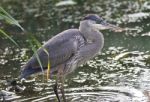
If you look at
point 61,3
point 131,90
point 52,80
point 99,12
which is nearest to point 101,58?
point 52,80

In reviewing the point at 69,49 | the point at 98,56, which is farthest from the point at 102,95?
the point at 98,56

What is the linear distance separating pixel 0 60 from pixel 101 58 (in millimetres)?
1766

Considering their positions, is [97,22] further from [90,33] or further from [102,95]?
[102,95]

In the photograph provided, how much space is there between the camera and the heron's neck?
252 inches

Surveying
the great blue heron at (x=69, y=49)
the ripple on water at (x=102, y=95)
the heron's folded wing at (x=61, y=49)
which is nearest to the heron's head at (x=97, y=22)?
the great blue heron at (x=69, y=49)

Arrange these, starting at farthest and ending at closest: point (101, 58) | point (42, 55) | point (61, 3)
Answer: point (61, 3) → point (101, 58) → point (42, 55)

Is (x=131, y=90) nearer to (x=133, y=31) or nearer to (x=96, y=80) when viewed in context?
(x=96, y=80)

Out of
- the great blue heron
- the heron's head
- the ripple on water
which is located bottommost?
the ripple on water

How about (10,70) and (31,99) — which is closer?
(31,99)

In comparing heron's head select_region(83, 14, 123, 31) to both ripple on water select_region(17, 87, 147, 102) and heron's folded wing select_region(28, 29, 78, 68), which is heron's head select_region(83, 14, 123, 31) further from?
ripple on water select_region(17, 87, 147, 102)

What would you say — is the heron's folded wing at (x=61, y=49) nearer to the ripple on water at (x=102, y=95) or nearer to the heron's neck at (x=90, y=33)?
the heron's neck at (x=90, y=33)

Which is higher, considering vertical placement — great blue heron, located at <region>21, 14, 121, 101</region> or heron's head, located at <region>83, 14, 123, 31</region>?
heron's head, located at <region>83, 14, 123, 31</region>


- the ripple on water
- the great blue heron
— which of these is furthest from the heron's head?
the ripple on water

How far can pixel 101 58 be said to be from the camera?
8266mm
